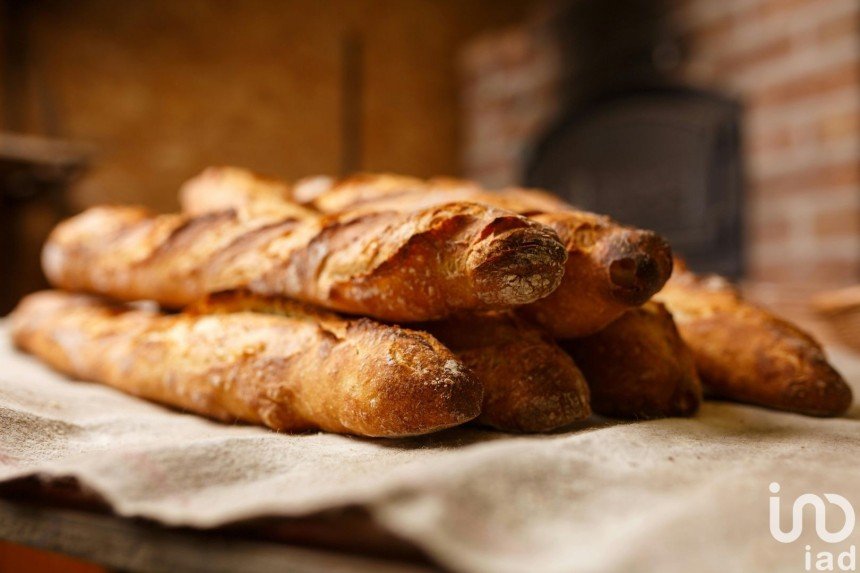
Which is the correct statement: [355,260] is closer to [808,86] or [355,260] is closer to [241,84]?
[808,86]

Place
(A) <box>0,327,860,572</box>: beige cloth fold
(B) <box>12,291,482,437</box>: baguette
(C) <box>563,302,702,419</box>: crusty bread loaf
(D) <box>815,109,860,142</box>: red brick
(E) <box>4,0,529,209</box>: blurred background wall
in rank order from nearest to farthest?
(A) <box>0,327,860,572</box>: beige cloth fold < (B) <box>12,291,482,437</box>: baguette < (C) <box>563,302,702,419</box>: crusty bread loaf < (D) <box>815,109,860,142</box>: red brick < (E) <box>4,0,529,209</box>: blurred background wall

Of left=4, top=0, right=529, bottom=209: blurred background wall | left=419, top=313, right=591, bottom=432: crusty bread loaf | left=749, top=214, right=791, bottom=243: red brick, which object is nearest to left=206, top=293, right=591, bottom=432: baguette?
left=419, top=313, right=591, bottom=432: crusty bread loaf

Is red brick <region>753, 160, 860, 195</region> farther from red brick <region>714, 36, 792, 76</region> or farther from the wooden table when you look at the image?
the wooden table

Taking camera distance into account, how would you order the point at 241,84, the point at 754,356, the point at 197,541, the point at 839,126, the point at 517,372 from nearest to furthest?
1. the point at 197,541
2. the point at 517,372
3. the point at 754,356
4. the point at 839,126
5. the point at 241,84

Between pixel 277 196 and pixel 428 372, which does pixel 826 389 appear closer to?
pixel 428 372

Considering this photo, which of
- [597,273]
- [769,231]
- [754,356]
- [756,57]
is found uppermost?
Answer: [756,57]

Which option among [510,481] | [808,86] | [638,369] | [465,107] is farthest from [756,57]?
[510,481]

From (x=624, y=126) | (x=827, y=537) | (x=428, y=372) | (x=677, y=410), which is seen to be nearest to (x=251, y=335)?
(x=428, y=372)
